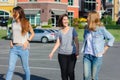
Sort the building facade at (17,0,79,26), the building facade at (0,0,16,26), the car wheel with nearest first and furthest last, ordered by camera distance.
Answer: the car wheel → the building facade at (17,0,79,26) → the building facade at (0,0,16,26)

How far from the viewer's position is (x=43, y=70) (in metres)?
15.3

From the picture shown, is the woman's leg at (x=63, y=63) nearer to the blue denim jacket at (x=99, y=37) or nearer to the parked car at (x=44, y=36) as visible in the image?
the blue denim jacket at (x=99, y=37)

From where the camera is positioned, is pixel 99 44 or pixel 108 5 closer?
pixel 99 44

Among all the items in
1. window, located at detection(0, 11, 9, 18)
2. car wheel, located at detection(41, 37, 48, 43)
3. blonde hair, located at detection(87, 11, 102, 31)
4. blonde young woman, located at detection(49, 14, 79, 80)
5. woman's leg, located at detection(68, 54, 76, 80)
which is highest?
blonde hair, located at detection(87, 11, 102, 31)

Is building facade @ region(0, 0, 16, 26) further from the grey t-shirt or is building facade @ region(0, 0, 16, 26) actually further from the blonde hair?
the blonde hair

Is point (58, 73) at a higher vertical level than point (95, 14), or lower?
lower

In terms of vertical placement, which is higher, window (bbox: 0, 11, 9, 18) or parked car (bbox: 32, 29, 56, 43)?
window (bbox: 0, 11, 9, 18)

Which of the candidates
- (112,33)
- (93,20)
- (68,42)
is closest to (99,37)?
(93,20)

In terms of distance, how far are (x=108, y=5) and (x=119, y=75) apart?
258 feet

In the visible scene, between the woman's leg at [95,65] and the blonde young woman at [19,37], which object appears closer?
the woman's leg at [95,65]

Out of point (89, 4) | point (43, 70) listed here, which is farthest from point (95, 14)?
point (89, 4)

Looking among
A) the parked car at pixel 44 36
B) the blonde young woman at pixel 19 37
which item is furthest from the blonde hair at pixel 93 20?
the parked car at pixel 44 36

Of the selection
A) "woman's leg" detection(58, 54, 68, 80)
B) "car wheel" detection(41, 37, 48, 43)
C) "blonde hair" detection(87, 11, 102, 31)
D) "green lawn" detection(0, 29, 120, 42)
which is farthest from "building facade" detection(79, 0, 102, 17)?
"blonde hair" detection(87, 11, 102, 31)

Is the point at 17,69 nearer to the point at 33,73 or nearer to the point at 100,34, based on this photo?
the point at 33,73
